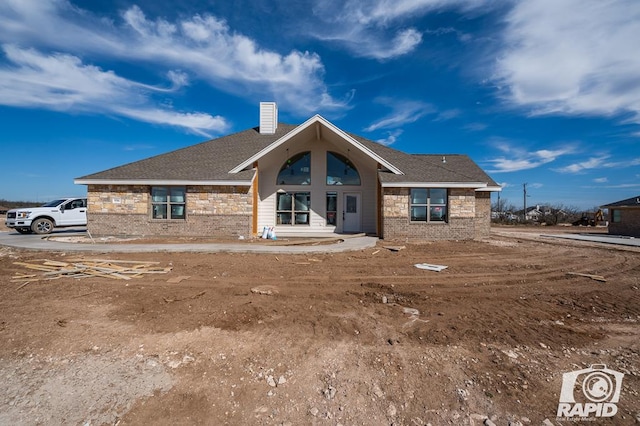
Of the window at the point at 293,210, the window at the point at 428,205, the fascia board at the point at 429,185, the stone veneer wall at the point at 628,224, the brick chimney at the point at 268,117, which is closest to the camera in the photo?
the fascia board at the point at 429,185

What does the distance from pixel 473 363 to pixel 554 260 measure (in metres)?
9.00

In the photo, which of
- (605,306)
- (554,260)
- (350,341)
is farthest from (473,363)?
(554,260)

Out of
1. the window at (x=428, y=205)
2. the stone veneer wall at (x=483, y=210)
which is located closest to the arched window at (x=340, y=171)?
the window at (x=428, y=205)

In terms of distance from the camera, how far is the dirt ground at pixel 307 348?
107 inches

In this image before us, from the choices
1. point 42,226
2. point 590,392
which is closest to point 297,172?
point 42,226

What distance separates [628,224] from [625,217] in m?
0.55

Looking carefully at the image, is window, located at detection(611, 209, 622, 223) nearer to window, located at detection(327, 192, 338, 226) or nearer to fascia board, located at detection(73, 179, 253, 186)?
window, located at detection(327, 192, 338, 226)

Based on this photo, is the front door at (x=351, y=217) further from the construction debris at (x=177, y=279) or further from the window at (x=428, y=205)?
the construction debris at (x=177, y=279)

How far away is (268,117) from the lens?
19.1 m

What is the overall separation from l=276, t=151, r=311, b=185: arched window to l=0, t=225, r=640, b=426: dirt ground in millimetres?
9583

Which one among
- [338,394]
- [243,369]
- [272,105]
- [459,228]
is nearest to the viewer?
[338,394]

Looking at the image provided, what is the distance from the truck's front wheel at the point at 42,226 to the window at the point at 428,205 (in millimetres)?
19256

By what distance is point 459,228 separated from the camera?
47.0 ft

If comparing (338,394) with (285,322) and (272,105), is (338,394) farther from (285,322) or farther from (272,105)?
(272,105)
